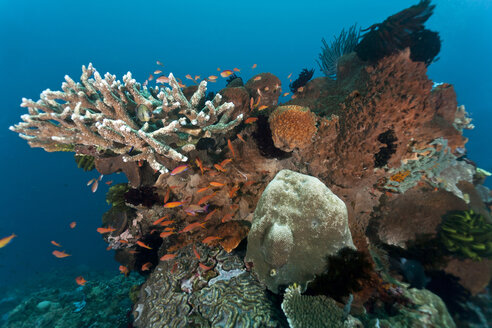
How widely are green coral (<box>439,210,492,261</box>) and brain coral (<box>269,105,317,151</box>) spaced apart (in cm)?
370

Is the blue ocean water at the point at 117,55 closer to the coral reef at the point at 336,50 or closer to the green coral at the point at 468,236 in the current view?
the coral reef at the point at 336,50

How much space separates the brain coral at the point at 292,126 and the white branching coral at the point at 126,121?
1.20 metres

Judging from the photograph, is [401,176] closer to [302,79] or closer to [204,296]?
[302,79]

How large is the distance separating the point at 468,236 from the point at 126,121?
7.75 m

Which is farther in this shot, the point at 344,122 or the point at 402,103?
the point at 344,122

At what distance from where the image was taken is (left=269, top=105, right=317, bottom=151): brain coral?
4012 millimetres

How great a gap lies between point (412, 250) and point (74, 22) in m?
131

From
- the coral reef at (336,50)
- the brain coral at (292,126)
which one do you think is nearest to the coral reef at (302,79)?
the coral reef at (336,50)

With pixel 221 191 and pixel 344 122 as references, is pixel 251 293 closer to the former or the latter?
pixel 221 191

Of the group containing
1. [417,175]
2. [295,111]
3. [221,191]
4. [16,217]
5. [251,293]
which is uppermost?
[295,111]

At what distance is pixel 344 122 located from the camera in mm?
4492

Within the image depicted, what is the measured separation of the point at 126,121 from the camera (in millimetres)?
4293

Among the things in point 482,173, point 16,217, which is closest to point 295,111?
point 482,173

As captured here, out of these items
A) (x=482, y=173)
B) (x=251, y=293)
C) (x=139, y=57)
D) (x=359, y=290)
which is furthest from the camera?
(x=139, y=57)
